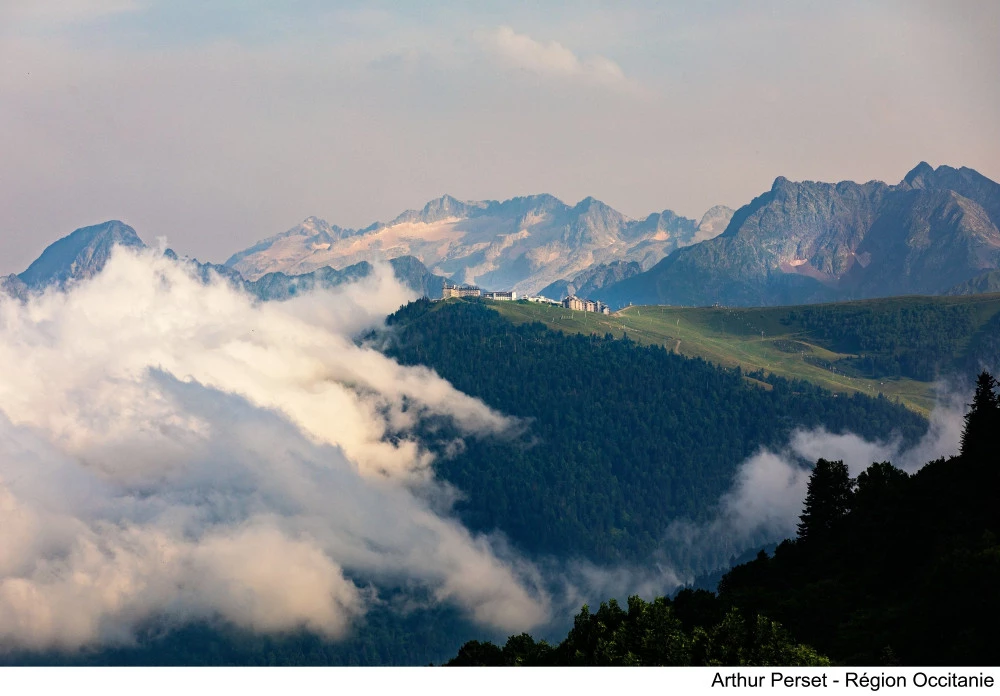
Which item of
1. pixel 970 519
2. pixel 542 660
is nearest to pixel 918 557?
pixel 970 519

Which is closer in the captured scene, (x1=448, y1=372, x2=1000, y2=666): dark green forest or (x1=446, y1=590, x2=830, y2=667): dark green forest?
(x1=448, y1=372, x2=1000, y2=666): dark green forest

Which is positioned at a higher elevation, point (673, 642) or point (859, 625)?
point (859, 625)

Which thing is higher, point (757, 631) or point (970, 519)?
point (970, 519)

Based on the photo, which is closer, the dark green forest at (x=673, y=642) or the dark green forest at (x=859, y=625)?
the dark green forest at (x=859, y=625)

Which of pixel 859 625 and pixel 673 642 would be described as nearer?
pixel 673 642
